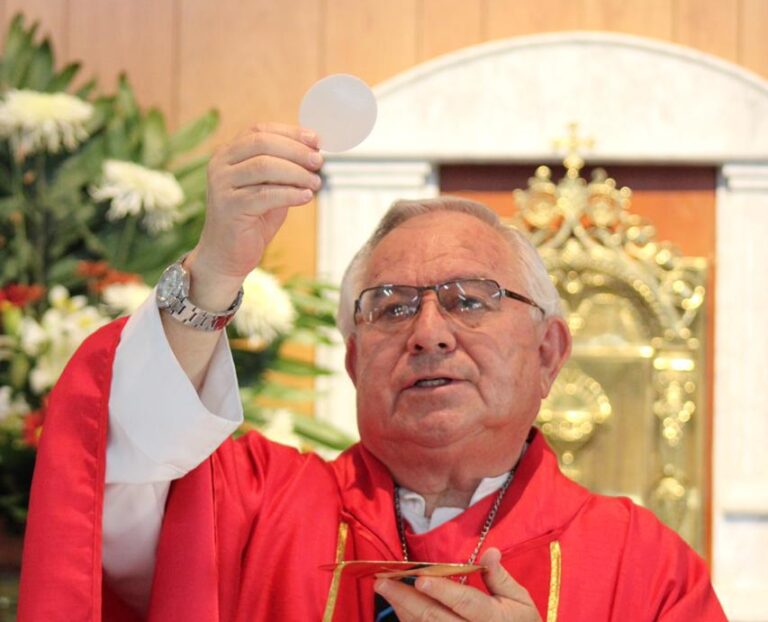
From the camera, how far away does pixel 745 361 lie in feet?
10.7

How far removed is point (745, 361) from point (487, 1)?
1112mm

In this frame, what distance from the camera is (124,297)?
2689 mm

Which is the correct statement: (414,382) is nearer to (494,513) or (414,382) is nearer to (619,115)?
(494,513)

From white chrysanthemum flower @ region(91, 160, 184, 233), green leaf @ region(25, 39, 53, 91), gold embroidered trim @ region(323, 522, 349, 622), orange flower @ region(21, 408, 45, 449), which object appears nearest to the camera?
gold embroidered trim @ region(323, 522, 349, 622)

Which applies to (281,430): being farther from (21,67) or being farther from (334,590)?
(21,67)

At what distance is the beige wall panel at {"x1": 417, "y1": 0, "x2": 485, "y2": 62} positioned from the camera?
3.40m

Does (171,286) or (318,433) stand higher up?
(171,286)

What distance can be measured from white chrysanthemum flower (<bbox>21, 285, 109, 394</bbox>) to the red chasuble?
736mm

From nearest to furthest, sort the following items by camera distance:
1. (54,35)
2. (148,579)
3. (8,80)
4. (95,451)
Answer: (95,451) < (148,579) < (8,80) < (54,35)

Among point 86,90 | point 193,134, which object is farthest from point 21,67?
point 193,134

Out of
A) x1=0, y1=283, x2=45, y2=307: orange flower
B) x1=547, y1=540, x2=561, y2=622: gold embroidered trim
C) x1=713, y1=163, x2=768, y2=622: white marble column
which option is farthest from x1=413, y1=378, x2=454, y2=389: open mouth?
x1=713, y1=163, x2=768, y2=622: white marble column

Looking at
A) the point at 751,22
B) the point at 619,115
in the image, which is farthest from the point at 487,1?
the point at 751,22

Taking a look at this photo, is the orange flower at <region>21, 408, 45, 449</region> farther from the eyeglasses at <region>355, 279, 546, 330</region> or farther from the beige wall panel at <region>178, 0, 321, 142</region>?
the beige wall panel at <region>178, 0, 321, 142</region>

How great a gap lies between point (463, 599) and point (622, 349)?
188 cm
